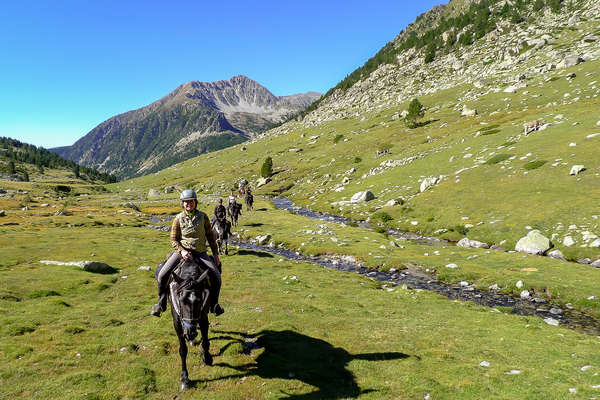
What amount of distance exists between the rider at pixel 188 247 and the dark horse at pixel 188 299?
0.93 ft

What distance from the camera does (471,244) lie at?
32906mm

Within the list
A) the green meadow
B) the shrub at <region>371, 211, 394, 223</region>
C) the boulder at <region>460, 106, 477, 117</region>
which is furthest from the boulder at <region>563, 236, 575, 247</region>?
the boulder at <region>460, 106, 477, 117</region>

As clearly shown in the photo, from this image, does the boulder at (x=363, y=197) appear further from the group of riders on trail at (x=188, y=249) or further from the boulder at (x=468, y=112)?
the boulder at (x=468, y=112)

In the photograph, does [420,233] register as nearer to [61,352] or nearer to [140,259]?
[140,259]

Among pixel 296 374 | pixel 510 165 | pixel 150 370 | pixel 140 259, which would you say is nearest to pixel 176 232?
pixel 150 370

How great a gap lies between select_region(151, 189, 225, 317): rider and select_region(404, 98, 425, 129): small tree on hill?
108 meters

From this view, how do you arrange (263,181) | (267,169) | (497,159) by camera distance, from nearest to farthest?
(497,159)
(263,181)
(267,169)

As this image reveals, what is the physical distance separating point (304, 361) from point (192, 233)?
6.47m

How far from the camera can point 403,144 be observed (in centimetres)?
9250

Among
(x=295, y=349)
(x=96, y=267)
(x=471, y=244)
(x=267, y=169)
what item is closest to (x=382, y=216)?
(x=471, y=244)

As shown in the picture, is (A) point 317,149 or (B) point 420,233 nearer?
(B) point 420,233

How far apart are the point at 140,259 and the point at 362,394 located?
28.1 m

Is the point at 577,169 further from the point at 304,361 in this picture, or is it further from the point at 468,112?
the point at 468,112

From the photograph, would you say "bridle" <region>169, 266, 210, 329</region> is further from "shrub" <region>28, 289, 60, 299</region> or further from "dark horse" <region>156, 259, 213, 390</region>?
"shrub" <region>28, 289, 60, 299</region>
